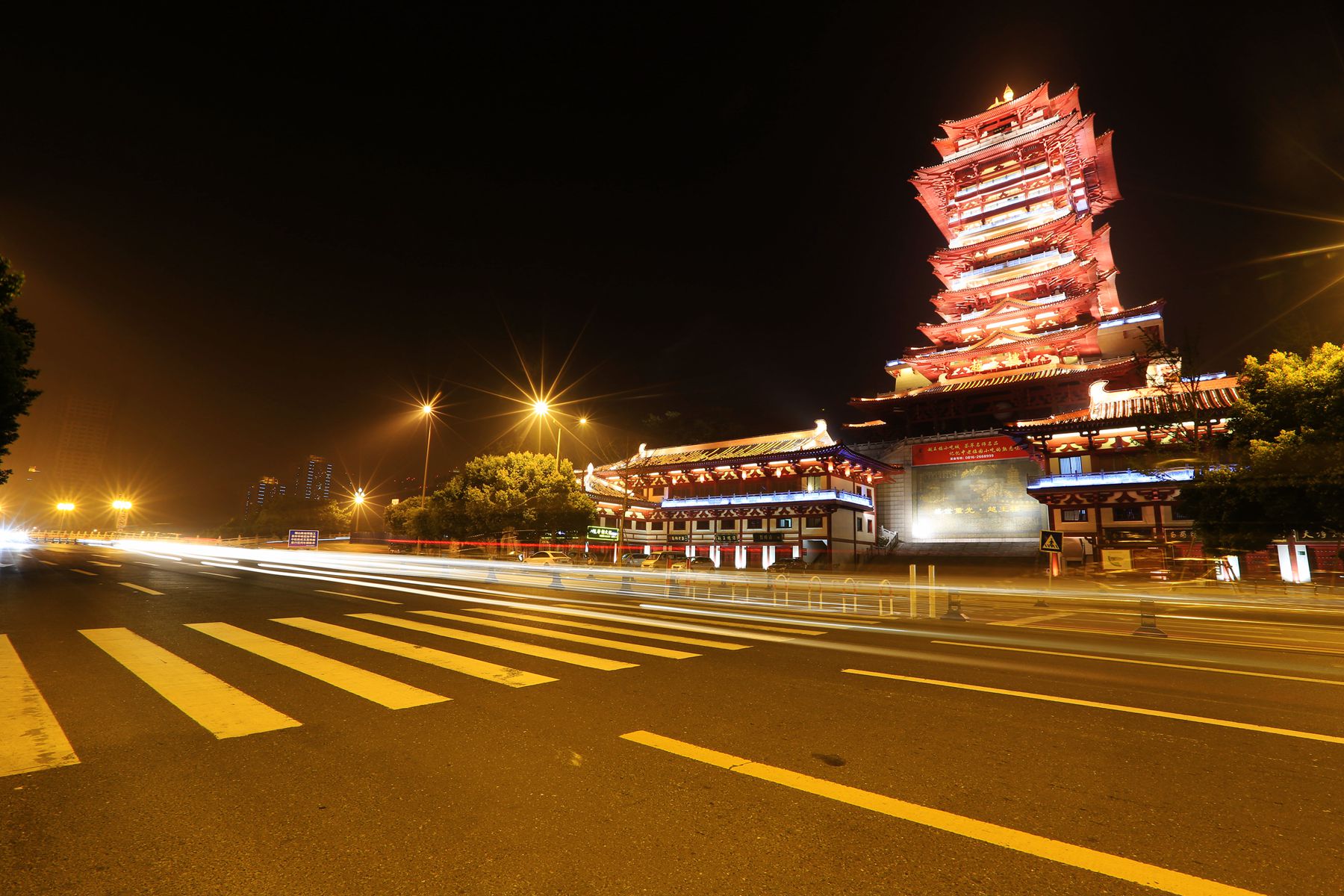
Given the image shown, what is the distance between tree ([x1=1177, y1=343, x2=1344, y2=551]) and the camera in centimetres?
1930

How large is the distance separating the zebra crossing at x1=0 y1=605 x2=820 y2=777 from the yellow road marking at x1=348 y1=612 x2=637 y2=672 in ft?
0.06

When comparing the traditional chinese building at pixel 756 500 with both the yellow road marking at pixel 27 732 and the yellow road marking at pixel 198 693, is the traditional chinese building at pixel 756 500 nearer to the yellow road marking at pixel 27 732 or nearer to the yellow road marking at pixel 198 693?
the yellow road marking at pixel 198 693

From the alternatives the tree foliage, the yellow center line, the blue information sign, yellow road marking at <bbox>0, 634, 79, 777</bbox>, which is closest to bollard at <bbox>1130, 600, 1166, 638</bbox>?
yellow road marking at <bbox>0, 634, 79, 777</bbox>

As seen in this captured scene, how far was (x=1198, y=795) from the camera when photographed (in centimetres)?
364

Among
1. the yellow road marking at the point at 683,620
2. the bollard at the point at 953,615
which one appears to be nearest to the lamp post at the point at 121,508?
the yellow road marking at the point at 683,620

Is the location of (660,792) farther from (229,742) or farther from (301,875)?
(229,742)

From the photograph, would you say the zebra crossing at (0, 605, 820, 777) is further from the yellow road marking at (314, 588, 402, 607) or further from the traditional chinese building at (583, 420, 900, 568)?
the traditional chinese building at (583, 420, 900, 568)

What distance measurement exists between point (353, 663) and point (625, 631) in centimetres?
418

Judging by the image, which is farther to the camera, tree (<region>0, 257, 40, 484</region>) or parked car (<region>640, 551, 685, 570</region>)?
parked car (<region>640, 551, 685, 570</region>)

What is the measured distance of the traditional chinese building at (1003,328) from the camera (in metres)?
39.5

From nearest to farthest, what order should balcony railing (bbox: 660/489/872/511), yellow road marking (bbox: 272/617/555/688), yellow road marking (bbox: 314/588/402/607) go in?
yellow road marking (bbox: 272/617/555/688) → yellow road marking (bbox: 314/588/402/607) → balcony railing (bbox: 660/489/872/511)

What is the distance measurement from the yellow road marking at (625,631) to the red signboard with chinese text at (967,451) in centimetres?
3483

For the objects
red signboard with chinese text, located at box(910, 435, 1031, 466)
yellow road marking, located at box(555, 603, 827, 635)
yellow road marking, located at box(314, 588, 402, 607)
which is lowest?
yellow road marking, located at box(555, 603, 827, 635)

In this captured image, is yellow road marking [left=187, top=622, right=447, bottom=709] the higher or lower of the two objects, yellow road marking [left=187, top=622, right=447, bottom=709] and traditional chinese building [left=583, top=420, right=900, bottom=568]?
the lower
